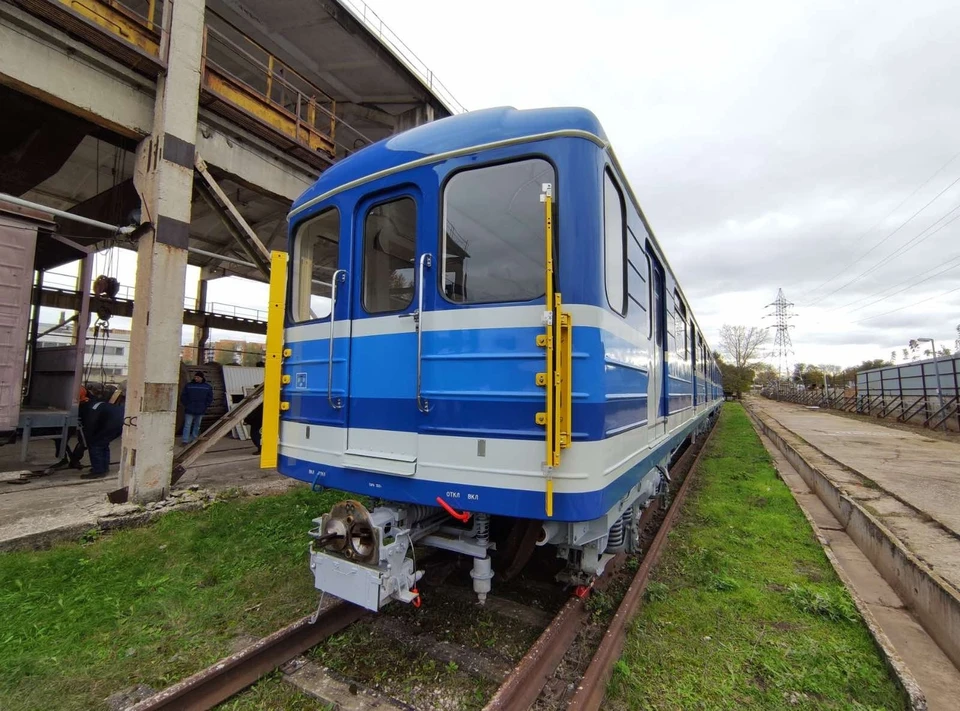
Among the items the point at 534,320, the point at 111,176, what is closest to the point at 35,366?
the point at 111,176

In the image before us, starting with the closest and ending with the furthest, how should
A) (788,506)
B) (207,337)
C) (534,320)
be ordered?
(534,320)
(788,506)
(207,337)

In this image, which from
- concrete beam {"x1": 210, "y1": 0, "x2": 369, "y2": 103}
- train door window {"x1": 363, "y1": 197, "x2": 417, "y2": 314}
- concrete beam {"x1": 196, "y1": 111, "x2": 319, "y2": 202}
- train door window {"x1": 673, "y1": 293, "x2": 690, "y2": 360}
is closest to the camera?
train door window {"x1": 363, "y1": 197, "x2": 417, "y2": 314}

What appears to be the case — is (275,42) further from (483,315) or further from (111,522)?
(483,315)

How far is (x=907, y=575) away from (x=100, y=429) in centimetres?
1042

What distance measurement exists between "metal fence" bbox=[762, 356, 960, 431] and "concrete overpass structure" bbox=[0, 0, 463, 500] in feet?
73.8

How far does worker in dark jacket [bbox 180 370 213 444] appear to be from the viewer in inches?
442

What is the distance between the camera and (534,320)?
2.67m

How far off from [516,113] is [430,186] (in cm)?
67

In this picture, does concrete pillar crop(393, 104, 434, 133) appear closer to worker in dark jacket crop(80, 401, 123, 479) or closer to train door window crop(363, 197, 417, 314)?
worker in dark jacket crop(80, 401, 123, 479)

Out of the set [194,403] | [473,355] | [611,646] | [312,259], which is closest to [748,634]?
[611,646]

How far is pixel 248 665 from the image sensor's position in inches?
112

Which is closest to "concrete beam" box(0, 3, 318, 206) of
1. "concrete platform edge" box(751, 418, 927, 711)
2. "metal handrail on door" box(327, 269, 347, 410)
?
"metal handrail on door" box(327, 269, 347, 410)

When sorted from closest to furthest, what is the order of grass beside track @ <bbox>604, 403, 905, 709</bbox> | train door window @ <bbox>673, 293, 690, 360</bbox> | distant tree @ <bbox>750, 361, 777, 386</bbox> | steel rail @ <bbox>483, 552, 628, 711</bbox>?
1. steel rail @ <bbox>483, 552, 628, 711</bbox>
2. grass beside track @ <bbox>604, 403, 905, 709</bbox>
3. train door window @ <bbox>673, 293, 690, 360</bbox>
4. distant tree @ <bbox>750, 361, 777, 386</bbox>

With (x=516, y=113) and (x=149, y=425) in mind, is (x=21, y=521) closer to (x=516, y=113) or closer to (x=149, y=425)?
(x=149, y=425)
